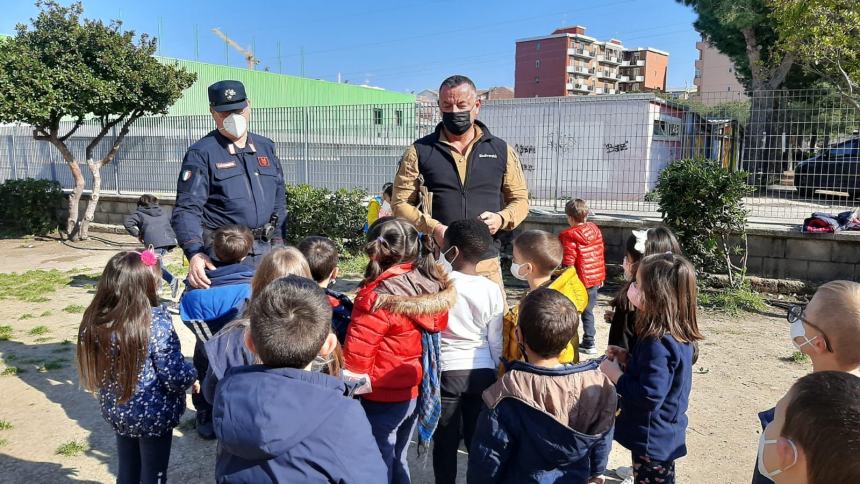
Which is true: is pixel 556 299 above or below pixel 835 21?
below

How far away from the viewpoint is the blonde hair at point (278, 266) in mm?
2535

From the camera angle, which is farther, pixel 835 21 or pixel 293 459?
pixel 835 21

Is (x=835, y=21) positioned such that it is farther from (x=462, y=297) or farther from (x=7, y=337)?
(x=7, y=337)

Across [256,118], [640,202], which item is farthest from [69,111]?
[640,202]

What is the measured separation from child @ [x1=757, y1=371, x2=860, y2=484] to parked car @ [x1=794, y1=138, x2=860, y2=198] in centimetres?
681

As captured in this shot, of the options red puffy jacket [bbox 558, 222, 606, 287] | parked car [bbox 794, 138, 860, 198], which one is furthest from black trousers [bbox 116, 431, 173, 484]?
parked car [bbox 794, 138, 860, 198]

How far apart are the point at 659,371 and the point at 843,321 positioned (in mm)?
706

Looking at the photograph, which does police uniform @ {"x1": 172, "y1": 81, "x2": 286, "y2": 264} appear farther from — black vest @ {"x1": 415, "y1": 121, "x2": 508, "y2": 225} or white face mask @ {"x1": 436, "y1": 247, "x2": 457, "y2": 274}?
white face mask @ {"x1": 436, "y1": 247, "x2": 457, "y2": 274}

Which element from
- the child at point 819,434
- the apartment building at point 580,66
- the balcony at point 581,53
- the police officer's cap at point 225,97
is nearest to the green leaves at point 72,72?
the police officer's cap at point 225,97

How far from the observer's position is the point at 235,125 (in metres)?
3.52

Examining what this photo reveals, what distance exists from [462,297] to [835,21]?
7.21m

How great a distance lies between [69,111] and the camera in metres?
10.7

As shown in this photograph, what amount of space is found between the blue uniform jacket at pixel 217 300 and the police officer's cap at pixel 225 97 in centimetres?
97

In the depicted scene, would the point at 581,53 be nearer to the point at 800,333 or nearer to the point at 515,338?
the point at 515,338
